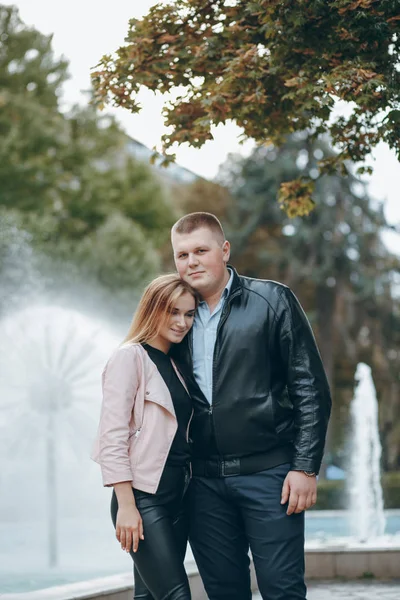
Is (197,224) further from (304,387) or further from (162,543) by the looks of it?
(162,543)

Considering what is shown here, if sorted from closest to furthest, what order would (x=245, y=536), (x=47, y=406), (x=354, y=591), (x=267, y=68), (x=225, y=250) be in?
(x=245, y=536) → (x=225, y=250) → (x=267, y=68) → (x=354, y=591) → (x=47, y=406)

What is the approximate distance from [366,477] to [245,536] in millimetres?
14413

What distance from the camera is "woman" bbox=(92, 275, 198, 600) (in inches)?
140

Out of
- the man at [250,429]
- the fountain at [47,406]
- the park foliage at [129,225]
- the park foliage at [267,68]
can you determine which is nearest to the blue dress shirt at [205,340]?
the man at [250,429]

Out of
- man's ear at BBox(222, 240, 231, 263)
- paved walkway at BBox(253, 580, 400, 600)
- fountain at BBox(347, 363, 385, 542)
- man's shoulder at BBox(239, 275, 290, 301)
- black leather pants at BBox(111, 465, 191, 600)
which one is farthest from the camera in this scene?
fountain at BBox(347, 363, 385, 542)

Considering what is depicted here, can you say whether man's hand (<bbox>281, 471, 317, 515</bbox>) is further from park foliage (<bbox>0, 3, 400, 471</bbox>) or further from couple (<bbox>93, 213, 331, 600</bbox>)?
park foliage (<bbox>0, 3, 400, 471</bbox>)

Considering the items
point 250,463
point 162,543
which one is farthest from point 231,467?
point 162,543

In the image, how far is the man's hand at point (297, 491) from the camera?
3654 mm

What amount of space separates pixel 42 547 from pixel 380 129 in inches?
360

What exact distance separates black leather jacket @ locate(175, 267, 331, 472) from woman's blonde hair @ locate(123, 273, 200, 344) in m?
0.21

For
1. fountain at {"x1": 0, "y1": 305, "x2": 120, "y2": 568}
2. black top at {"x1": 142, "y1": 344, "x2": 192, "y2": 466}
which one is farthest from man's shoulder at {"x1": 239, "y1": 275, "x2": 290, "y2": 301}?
fountain at {"x1": 0, "y1": 305, "x2": 120, "y2": 568}

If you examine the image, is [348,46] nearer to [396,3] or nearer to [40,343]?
[396,3]

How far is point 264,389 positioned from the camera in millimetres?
3777

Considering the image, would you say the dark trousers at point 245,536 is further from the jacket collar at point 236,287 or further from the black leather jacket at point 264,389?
the jacket collar at point 236,287
